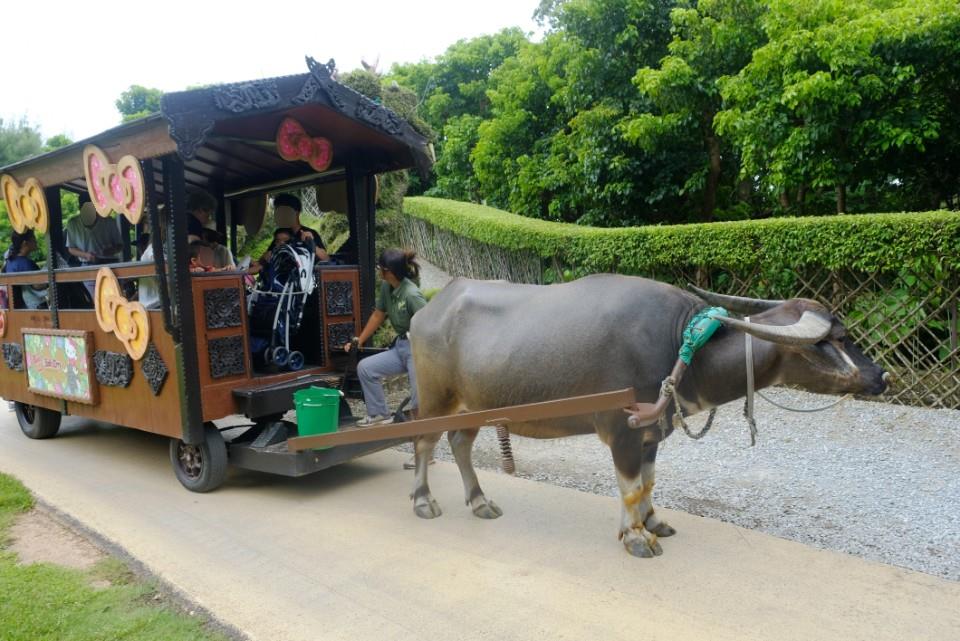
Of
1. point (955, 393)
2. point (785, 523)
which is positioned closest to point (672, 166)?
point (955, 393)

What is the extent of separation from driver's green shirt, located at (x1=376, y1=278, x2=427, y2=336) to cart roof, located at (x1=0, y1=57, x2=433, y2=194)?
1.18 m

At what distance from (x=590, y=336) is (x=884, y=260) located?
413 cm

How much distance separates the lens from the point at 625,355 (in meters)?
3.54

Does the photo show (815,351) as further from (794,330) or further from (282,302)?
(282,302)

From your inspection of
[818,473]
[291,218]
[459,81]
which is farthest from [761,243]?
[459,81]

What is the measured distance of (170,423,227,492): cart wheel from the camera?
15.6 ft

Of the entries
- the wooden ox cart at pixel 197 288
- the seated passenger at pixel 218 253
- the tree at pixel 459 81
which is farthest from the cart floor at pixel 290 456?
the tree at pixel 459 81

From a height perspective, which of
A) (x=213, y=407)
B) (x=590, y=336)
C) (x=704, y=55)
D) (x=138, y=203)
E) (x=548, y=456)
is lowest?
(x=548, y=456)

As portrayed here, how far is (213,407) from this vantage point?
470cm

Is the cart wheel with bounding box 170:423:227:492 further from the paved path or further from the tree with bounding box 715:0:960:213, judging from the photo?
the tree with bounding box 715:0:960:213

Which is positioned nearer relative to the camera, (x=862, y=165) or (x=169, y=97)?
(x=169, y=97)

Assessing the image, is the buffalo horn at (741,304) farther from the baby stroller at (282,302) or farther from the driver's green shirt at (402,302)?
the baby stroller at (282,302)

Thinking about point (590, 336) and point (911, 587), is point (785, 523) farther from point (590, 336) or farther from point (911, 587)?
point (590, 336)

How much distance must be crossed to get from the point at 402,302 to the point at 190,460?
200cm
